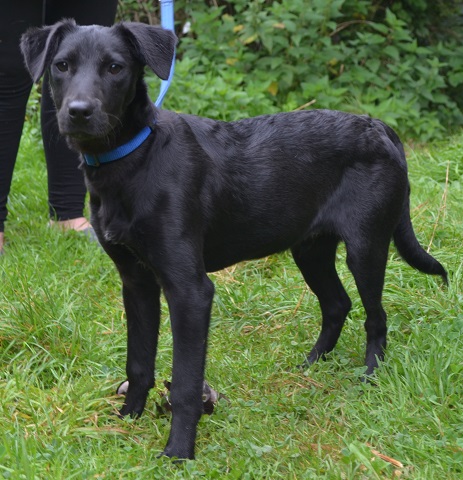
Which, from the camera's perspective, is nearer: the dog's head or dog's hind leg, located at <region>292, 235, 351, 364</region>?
the dog's head

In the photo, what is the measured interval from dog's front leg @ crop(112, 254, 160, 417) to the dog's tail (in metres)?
1.09

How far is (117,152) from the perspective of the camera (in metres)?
2.73

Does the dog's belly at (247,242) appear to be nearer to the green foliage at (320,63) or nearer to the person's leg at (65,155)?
the person's leg at (65,155)

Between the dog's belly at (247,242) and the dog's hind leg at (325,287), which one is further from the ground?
the dog's belly at (247,242)

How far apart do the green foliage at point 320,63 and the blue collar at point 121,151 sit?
345 cm

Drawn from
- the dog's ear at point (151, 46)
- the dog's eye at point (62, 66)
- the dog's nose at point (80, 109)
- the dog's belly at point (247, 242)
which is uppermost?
the dog's ear at point (151, 46)

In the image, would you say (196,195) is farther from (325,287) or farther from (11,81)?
(11,81)

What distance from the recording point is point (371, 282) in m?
3.28

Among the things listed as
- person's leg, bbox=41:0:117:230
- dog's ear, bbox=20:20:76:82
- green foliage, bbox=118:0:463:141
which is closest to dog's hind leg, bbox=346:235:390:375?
dog's ear, bbox=20:20:76:82

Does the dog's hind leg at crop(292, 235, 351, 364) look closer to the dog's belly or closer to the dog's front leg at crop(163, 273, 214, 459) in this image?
the dog's belly

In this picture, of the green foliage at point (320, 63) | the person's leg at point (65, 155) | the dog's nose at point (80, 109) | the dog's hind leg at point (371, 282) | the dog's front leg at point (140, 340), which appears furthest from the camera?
the green foliage at point (320, 63)

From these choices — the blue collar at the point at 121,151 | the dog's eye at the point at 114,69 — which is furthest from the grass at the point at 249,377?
the dog's eye at the point at 114,69

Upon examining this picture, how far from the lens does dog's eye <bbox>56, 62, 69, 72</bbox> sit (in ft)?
8.80

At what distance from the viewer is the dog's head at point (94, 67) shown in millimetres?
2578
